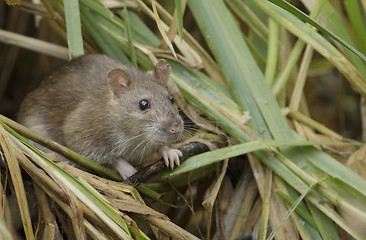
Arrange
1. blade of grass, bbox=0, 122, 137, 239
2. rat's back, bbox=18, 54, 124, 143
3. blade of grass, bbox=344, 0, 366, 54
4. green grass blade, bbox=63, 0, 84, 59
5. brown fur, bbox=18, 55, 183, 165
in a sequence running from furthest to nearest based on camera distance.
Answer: rat's back, bbox=18, 54, 124, 143 < blade of grass, bbox=344, 0, 366, 54 < brown fur, bbox=18, 55, 183, 165 < green grass blade, bbox=63, 0, 84, 59 < blade of grass, bbox=0, 122, 137, 239

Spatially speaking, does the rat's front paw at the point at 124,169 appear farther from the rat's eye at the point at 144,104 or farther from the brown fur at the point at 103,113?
the rat's eye at the point at 144,104

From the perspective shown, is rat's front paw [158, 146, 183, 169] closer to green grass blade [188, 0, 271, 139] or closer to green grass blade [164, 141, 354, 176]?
green grass blade [164, 141, 354, 176]

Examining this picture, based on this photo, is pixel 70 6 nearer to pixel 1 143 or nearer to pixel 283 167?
pixel 1 143

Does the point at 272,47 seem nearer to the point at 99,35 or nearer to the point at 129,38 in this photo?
the point at 129,38

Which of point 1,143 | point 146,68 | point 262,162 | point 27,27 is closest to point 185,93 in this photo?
point 146,68

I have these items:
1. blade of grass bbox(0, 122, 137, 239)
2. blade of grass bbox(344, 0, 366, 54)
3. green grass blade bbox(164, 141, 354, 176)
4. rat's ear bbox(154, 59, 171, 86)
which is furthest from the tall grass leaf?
blade of grass bbox(0, 122, 137, 239)

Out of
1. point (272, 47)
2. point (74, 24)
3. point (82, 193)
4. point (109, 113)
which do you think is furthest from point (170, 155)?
point (272, 47)
